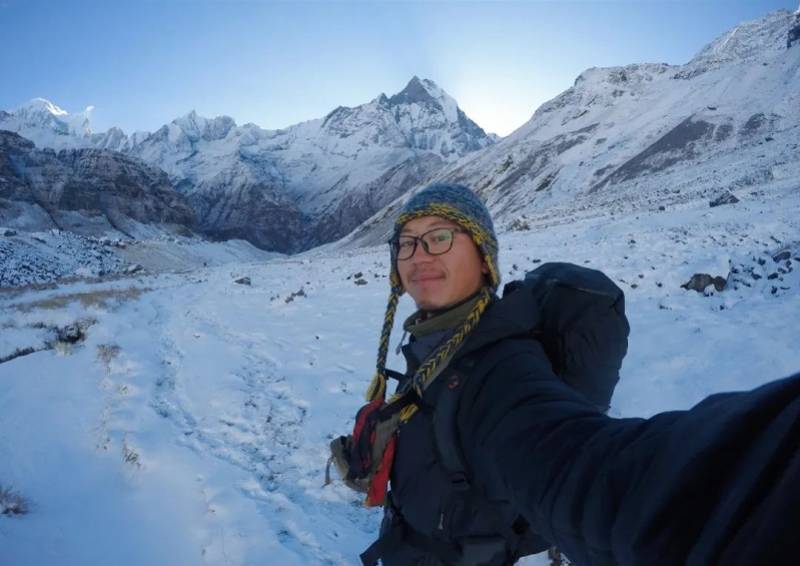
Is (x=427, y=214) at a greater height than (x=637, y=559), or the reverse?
(x=427, y=214)

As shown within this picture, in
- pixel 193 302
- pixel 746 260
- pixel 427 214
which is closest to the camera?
pixel 427 214

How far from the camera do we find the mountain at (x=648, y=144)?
26619 millimetres

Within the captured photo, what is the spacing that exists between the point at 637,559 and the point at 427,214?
1744 millimetres

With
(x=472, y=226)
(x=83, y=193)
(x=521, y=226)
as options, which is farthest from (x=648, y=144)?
(x=83, y=193)

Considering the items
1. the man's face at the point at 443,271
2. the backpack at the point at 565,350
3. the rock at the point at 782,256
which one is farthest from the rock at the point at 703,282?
the man's face at the point at 443,271

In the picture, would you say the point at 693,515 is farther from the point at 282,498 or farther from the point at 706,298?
the point at 706,298

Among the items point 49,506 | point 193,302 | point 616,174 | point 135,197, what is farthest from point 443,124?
point 49,506

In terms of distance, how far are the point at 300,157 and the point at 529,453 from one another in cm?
16890

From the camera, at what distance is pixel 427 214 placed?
2256 millimetres

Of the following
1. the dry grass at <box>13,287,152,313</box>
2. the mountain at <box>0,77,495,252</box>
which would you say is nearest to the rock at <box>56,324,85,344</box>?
the dry grass at <box>13,287,152,313</box>

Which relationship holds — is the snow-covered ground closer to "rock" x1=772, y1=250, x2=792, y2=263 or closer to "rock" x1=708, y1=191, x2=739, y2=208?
"rock" x1=772, y1=250, x2=792, y2=263

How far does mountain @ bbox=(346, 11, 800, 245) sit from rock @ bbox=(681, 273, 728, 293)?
12964 mm

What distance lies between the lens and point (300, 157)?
159 metres

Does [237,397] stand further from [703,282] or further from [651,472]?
[703,282]
